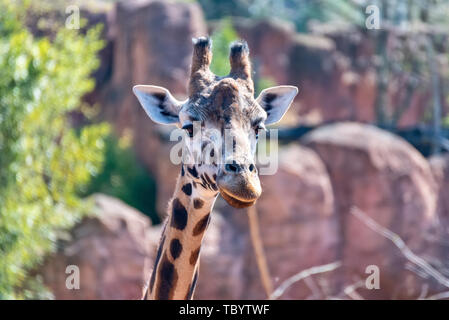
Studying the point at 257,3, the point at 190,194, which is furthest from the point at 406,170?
the point at 257,3

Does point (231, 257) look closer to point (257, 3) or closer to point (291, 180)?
point (291, 180)

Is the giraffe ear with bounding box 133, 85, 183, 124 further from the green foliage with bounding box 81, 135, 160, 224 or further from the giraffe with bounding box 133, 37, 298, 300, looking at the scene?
the green foliage with bounding box 81, 135, 160, 224

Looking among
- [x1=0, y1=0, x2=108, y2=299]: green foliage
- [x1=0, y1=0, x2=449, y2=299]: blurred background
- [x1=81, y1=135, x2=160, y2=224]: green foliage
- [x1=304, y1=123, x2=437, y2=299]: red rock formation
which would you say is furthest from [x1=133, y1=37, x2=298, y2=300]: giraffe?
[x1=81, y1=135, x2=160, y2=224]: green foliage

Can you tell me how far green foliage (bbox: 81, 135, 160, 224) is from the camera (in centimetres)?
1427

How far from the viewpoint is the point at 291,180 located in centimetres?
1123

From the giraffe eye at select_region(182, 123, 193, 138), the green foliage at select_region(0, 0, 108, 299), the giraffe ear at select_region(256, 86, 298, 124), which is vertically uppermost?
the giraffe ear at select_region(256, 86, 298, 124)

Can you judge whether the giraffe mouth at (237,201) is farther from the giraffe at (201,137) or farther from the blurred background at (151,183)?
the blurred background at (151,183)

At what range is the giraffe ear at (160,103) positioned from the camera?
4.23 metres

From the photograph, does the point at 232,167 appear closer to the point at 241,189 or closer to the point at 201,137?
the point at 241,189

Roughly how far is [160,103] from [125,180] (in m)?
10.6

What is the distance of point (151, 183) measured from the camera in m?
15.0

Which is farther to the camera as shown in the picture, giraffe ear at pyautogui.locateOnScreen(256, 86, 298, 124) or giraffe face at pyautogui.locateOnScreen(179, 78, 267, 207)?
giraffe ear at pyautogui.locateOnScreen(256, 86, 298, 124)

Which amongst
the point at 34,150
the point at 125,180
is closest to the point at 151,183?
the point at 125,180

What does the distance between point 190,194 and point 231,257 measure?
7.14 metres
